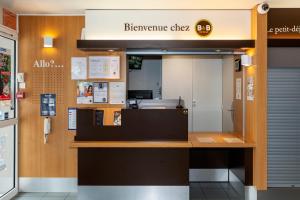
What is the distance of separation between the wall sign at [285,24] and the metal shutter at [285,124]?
0.48 meters

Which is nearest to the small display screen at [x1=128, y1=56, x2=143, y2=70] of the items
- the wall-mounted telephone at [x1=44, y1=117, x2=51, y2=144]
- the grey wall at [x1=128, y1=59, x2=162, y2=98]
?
the grey wall at [x1=128, y1=59, x2=162, y2=98]

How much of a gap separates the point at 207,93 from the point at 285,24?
2.32m

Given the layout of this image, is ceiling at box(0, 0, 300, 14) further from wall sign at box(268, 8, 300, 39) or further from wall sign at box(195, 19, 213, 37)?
wall sign at box(195, 19, 213, 37)

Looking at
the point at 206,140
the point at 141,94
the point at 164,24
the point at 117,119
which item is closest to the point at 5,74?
the point at 117,119

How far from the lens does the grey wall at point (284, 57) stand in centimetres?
508

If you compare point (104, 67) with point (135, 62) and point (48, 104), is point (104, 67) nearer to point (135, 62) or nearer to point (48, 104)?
point (48, 104)

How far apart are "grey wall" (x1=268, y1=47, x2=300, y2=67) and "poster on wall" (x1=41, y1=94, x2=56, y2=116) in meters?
3.37

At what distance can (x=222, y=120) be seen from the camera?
7055mm

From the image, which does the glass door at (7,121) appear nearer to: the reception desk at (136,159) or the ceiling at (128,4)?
the ceiling at (128,4)

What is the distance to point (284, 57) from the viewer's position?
16.7 ft

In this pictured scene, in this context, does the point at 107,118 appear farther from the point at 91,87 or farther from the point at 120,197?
the point at 120,197

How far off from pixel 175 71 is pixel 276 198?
10.2 feet

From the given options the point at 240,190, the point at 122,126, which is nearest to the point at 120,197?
the point at 122,126

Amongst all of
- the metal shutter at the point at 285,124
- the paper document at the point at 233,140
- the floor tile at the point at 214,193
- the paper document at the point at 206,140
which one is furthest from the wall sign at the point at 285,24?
the floor tile at the point at 214,193
